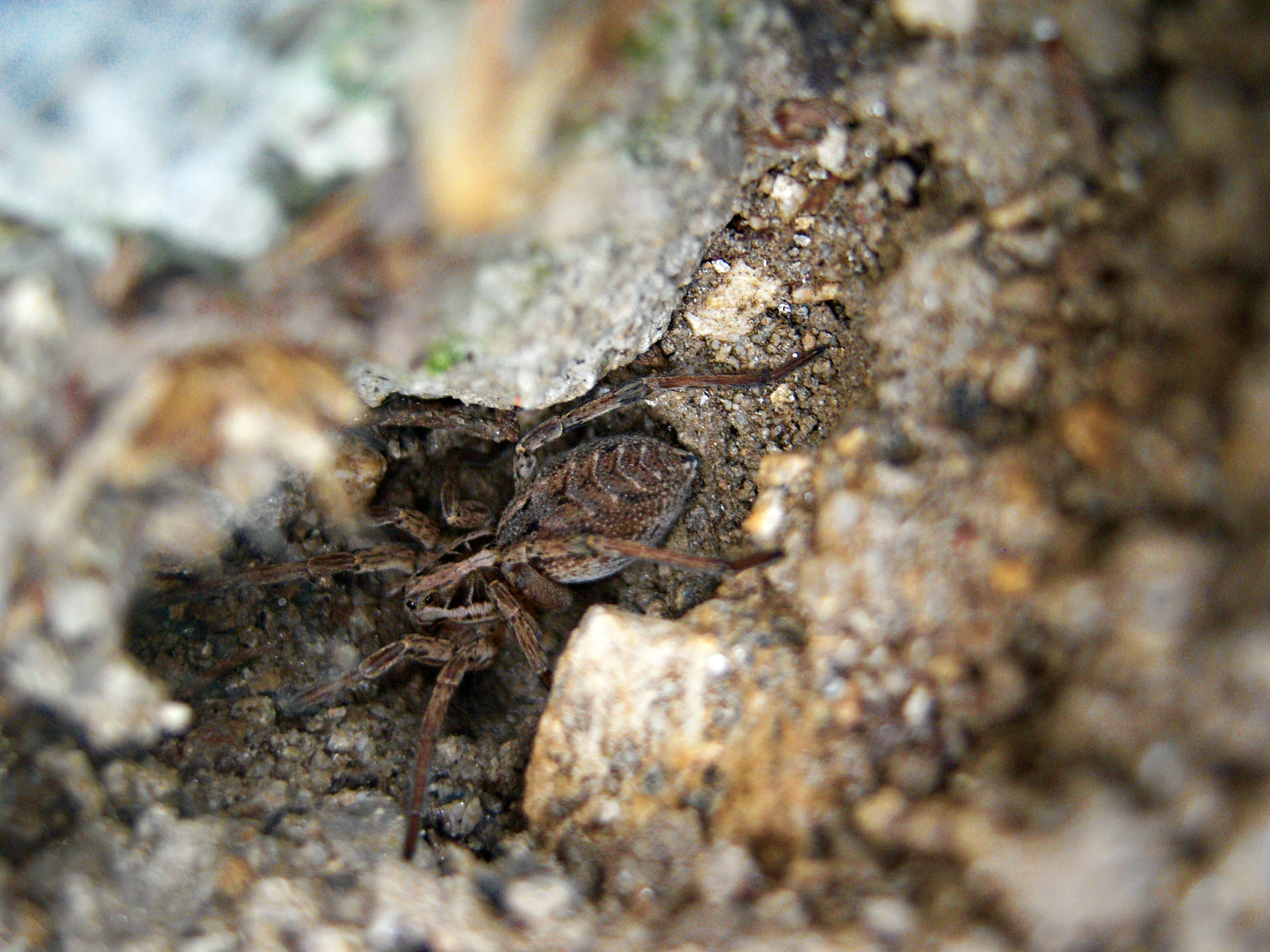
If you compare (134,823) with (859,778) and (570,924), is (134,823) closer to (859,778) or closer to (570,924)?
(570,924)

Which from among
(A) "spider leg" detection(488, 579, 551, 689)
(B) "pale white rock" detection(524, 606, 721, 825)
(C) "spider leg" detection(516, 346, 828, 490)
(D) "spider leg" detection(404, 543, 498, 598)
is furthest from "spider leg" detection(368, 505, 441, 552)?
(B) "pale white rock" detection(524, 606, 721, 825)

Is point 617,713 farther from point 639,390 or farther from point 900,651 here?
point 639,390

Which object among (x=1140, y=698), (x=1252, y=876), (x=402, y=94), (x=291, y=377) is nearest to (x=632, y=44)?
(x=402, y=94)

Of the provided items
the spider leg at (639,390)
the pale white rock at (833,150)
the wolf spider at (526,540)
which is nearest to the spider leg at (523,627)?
the wolf spider at (526,540)

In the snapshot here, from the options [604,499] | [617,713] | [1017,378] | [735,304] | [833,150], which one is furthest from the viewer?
[604,499]

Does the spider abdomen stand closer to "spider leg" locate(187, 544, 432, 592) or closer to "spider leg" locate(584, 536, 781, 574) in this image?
"spider leg" locate(584, 536, 781, 574)

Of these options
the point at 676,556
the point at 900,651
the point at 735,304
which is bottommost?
the point at 900,651

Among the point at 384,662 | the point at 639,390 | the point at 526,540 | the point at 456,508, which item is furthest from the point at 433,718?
the point at 639,390
